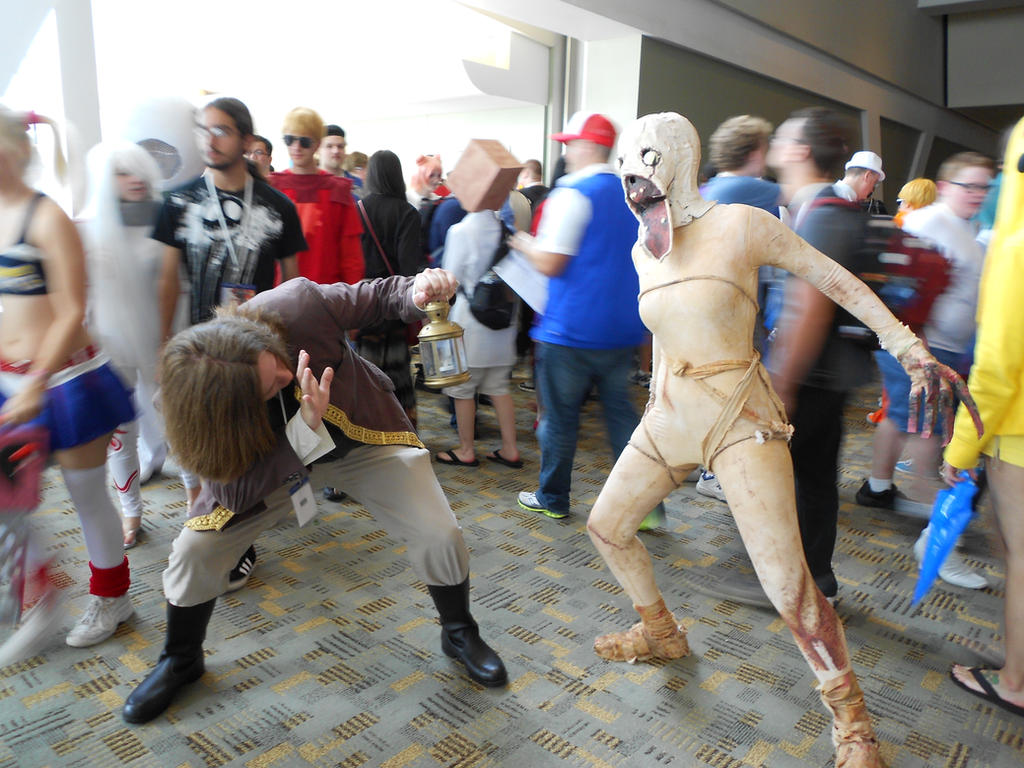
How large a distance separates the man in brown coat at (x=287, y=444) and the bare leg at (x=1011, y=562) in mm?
1410

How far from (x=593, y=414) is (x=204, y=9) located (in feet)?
24.1

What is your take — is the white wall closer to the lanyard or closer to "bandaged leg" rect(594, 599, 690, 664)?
the lanyard

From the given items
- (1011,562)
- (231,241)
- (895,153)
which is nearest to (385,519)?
(231,241)

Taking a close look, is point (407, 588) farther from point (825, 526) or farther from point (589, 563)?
point (825, 526)

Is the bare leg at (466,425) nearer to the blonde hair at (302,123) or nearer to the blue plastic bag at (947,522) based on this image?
the blonde hair at (302,123)

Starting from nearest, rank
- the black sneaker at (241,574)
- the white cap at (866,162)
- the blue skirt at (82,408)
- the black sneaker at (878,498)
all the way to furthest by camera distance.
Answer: the blue skirt at (82,408) < the black sneaker at (241,574) < the black sneaker at (878,498) < the white cap at (866,162)

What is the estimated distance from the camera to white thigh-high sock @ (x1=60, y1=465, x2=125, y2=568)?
2094mm

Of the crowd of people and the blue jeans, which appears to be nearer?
the crowd of people

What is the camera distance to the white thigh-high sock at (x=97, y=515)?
82.4 inches

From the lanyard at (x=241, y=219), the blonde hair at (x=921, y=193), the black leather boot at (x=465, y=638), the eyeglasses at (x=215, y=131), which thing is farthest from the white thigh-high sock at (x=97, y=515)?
the blonde hair at (x=921, y=193)

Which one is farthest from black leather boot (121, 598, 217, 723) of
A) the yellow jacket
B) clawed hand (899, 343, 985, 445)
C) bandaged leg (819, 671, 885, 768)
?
the yellow jacket

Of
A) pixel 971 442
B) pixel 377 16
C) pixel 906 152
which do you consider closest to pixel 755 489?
pixel 971 442

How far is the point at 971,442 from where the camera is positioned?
6.13 feet

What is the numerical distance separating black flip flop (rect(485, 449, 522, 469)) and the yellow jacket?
2.33 meters
